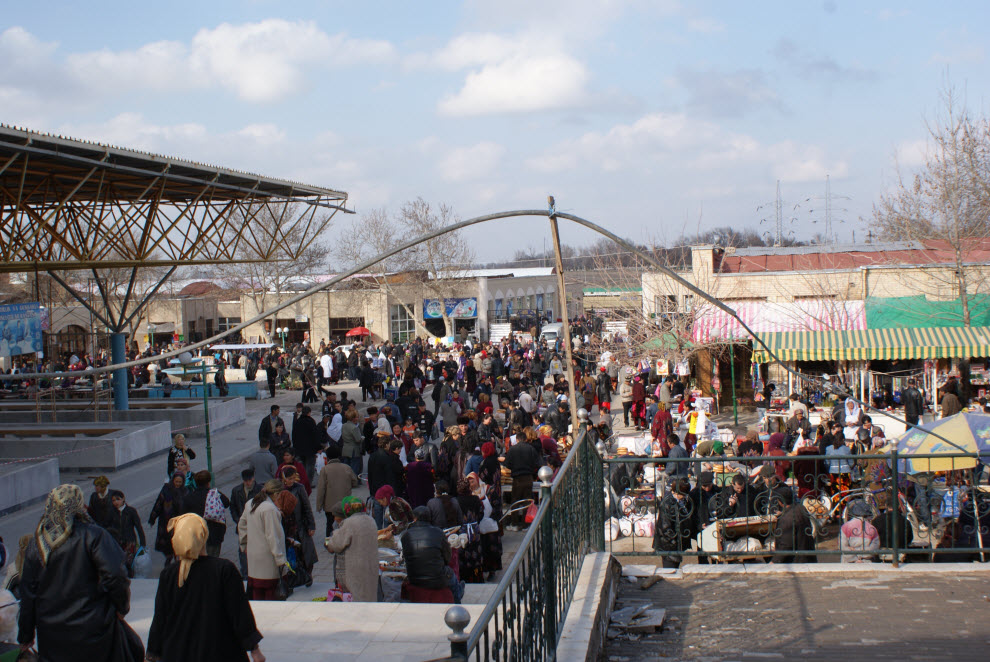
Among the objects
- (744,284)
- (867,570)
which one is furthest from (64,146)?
(744,284)

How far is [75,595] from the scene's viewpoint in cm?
466

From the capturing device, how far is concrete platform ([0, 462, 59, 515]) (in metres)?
12.6

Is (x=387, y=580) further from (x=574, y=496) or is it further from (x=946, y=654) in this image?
(x=946, y=654)

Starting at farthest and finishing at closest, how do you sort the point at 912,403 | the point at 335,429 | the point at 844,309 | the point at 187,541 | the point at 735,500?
1. the point at 844,309
2. the point at 912,403
3. the point at 335,429
4. the point at 735,500
5. the point at 187,541

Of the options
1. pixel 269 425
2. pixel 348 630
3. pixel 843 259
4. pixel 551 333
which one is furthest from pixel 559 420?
pixel 551 333

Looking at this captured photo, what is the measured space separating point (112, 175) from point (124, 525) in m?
12.1

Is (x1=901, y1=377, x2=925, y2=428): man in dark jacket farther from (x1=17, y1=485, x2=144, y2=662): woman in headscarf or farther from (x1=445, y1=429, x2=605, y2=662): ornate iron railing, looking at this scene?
(x1=17, y1=485, x2=144, y2=662): woman in headscarf

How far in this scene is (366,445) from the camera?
15.6 metres

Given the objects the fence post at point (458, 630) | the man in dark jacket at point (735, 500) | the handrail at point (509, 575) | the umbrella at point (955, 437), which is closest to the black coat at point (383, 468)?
the man in dark jacket at point (735, 500)

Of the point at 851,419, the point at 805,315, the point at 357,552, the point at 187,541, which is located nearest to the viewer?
the point at 187,541

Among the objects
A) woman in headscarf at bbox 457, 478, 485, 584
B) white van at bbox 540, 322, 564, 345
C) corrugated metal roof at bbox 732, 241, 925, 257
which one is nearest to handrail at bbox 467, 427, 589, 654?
woman in headscarf at bbox 457, 478, 485, 584

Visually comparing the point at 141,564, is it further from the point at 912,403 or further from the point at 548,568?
the point at 912,403

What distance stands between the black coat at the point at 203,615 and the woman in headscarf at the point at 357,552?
9.11 feet

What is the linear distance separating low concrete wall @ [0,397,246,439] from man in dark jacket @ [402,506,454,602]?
14.3m
